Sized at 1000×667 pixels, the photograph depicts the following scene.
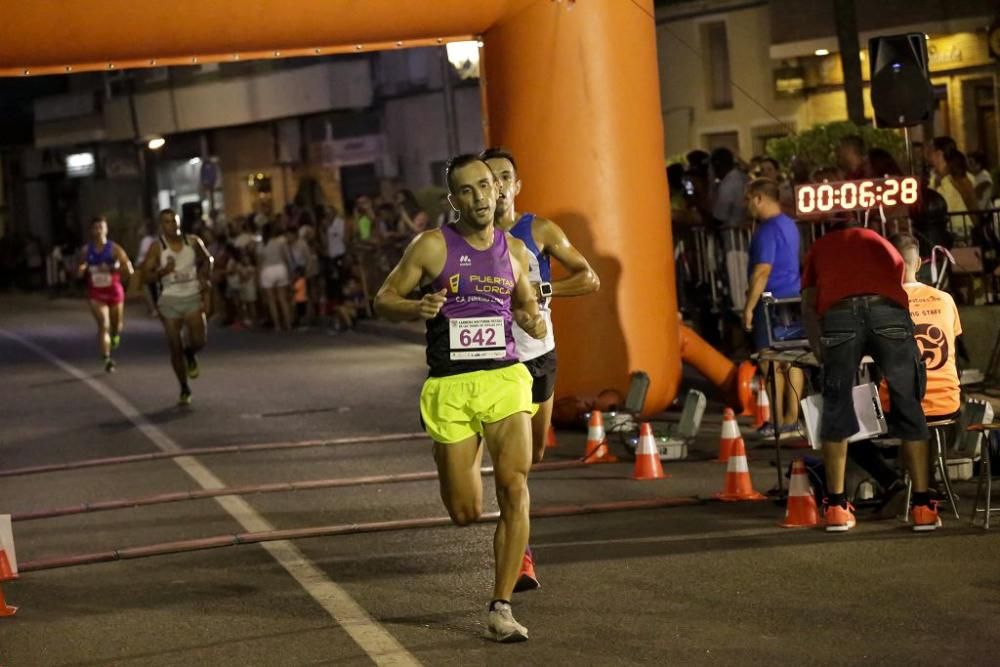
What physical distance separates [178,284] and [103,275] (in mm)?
4909

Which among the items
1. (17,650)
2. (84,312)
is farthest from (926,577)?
(84,312)

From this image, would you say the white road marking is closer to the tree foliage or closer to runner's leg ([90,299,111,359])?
runner's leg ([90,299,111,359])

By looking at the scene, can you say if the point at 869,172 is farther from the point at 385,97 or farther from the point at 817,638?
the point at 385,97

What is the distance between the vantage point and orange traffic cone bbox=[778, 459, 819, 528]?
990 centimetres

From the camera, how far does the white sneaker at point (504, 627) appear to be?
7590mm

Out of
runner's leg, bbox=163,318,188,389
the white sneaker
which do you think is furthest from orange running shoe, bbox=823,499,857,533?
runner's leg, bbox=163,318,188,389

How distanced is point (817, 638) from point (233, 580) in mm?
3227

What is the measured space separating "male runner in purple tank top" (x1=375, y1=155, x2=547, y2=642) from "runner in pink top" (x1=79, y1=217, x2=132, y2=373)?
15595 millimetres

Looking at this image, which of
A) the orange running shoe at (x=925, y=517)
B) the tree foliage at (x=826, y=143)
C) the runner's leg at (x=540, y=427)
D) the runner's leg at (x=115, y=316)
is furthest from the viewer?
the runner's leg at (x=115, y=316)

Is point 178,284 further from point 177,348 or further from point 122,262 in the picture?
point 122,262

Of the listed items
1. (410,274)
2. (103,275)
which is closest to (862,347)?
(410,274)

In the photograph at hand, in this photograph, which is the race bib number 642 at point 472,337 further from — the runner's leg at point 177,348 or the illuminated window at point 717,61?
the illuminated window at point 717,61

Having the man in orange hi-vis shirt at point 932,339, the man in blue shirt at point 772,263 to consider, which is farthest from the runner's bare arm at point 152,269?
the man in orange hi-vis shirt at point 932,339

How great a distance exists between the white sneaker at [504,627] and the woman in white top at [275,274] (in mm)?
22418
